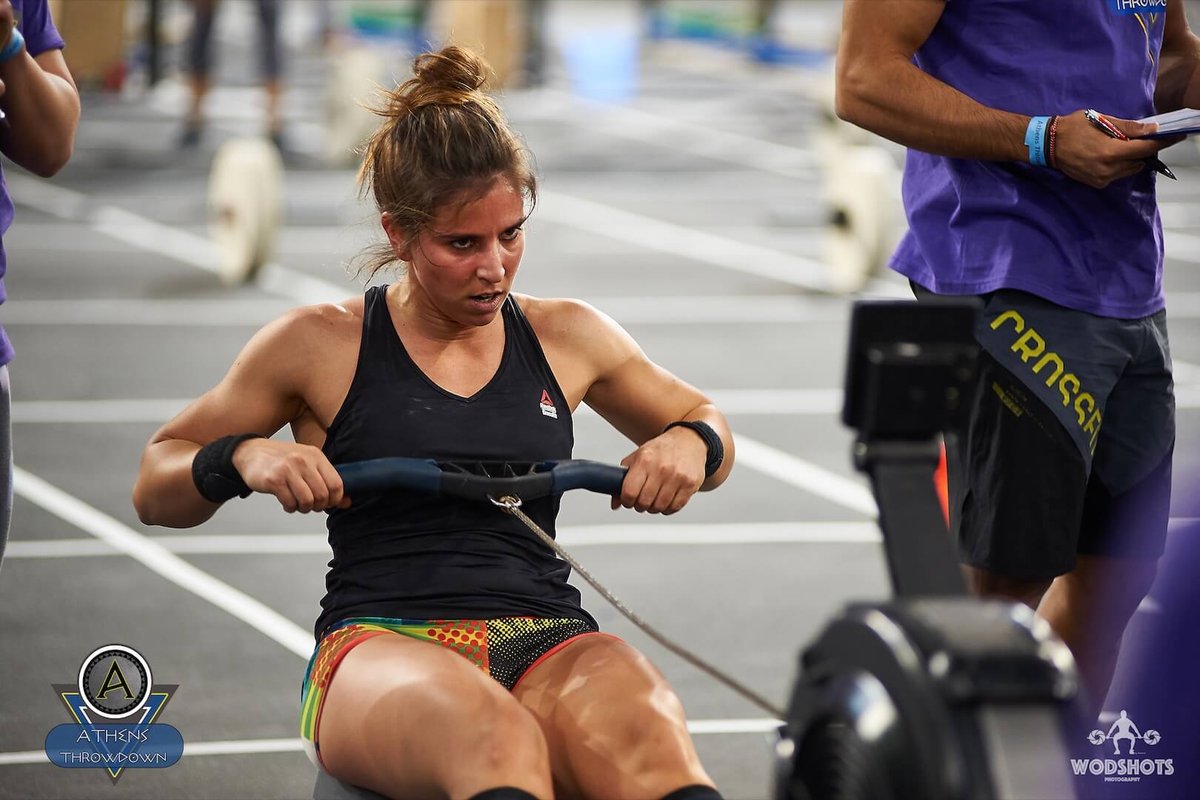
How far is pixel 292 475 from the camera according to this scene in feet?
6.66

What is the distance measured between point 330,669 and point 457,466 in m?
0.30

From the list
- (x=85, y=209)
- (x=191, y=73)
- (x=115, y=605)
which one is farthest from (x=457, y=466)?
(x=191, y=73)

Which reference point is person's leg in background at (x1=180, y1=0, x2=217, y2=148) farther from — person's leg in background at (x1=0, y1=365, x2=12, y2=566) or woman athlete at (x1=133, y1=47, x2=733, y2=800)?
woman athlete at (x1=133, y1=47, x2=733, y2=800)

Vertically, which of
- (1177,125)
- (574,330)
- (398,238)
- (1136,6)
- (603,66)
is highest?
(1136,6)

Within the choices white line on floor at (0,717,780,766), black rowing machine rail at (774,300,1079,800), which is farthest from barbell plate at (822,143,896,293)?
black rowing machine rail at (774,300,1079,800)

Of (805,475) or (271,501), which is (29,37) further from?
(805,475)

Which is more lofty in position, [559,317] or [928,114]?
[928,114]

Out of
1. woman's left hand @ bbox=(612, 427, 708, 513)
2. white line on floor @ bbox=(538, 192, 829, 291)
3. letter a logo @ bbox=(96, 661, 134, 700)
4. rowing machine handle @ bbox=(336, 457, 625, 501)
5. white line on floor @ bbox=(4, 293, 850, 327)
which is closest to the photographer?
rowing machine handle @ bbox=(336, 457, 625, 501)

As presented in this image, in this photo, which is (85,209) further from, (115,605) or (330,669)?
(330,669)

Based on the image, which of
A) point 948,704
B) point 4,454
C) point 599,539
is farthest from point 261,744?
point 948,704

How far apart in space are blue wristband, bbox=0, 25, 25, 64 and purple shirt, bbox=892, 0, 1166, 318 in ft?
4.25

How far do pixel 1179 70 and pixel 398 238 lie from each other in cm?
130

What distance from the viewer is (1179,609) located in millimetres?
2250

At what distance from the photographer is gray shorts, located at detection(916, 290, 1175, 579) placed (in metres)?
2.35
